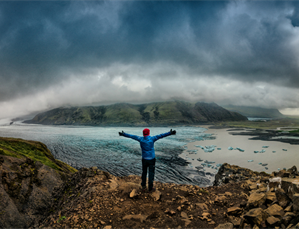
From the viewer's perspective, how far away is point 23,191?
9984mm

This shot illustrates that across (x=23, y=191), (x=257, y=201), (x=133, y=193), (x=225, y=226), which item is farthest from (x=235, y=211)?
(x=23, y=191)

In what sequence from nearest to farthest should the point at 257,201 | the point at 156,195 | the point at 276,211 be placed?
the point at 276,211, the point at 257,201, the point at 156,195

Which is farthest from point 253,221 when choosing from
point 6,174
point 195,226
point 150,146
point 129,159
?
point 129,159

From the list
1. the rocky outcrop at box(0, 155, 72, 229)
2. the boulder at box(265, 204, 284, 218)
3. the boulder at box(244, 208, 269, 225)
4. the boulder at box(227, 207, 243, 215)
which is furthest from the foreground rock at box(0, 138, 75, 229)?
the boulder at box(265, 204, 284, 218)

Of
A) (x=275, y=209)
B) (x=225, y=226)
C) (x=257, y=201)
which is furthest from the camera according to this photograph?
(x=257, y=201)

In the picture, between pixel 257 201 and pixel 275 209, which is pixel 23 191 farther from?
pixel 275 209

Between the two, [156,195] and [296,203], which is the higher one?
[296,203]

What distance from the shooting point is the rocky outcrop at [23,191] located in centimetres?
859

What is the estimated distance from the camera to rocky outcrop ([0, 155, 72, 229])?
859 centimetres

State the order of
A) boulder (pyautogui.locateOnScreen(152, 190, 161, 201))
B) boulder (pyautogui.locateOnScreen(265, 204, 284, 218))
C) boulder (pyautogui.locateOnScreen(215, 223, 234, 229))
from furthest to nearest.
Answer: boulder (pyautogui.locateOnScreen(152, 190, 161, 201)) < boulder (pyautogui.locateOnScreen(215, 223, 234, 229)) < boulder (pyautogui.locateOnScreen(265, 204, 284, 218))

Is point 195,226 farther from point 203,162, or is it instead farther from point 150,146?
point 203,162

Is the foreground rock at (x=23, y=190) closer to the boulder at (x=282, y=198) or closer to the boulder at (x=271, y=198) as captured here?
the boulder at (x=271, y=198)

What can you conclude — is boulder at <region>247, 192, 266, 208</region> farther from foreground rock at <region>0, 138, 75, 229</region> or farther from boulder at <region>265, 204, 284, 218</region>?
foreground rock at <region>0, 138, 75, 229</region>

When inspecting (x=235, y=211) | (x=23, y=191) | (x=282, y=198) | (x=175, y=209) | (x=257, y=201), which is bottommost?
(x=23, y=191)
